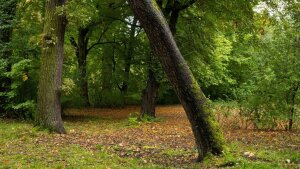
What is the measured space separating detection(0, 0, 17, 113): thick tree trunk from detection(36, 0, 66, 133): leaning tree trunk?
465 cm

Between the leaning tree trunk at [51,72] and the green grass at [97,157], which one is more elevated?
the leaning tree trunk at [51,72]

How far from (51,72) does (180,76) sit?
5.84m

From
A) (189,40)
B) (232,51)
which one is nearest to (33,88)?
(189,40)

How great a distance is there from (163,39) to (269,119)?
795 cm

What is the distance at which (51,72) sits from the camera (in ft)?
38.2

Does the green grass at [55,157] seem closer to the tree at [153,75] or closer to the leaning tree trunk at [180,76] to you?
the leaning tree trunk at [180,76]

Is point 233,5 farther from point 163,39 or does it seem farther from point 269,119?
point 163,39

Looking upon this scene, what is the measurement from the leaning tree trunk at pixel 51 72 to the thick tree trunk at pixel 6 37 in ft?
15.3

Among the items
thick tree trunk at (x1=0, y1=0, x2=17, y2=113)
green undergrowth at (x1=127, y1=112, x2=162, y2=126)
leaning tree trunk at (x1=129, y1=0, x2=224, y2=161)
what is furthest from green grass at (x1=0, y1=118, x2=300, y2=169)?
thick tree trunk at (x1=0, y1=0, x2=17, y2=113)

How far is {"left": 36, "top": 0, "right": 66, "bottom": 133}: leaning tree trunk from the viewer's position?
11.6 meters

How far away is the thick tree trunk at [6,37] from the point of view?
1612 cm

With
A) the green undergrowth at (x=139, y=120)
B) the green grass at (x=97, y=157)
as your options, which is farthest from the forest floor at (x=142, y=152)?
the green undergrowth at (x=139, y=120)

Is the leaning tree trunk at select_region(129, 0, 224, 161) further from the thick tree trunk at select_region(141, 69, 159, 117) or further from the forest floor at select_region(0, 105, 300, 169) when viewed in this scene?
the thick tree trunk at select_region(141, 69, 159, 117)

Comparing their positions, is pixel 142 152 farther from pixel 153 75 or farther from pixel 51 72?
pixel 153 75
